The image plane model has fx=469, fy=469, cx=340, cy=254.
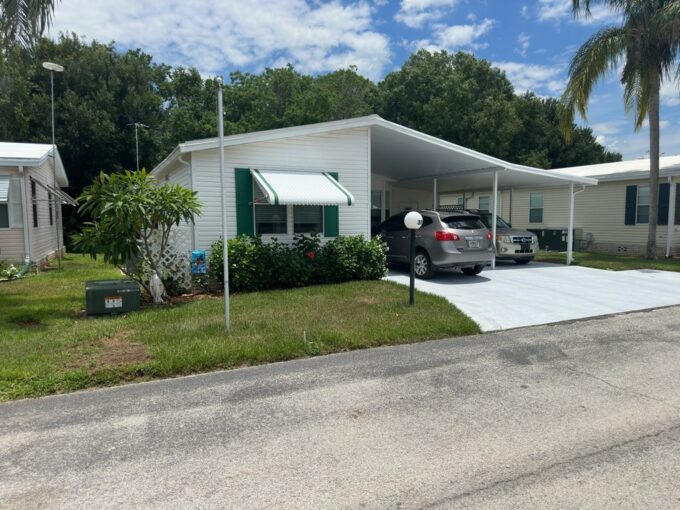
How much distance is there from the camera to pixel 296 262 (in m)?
9.32

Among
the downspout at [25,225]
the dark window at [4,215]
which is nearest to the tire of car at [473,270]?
the downspout at [25,225]

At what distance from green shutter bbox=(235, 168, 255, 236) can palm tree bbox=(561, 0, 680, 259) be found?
442 inches

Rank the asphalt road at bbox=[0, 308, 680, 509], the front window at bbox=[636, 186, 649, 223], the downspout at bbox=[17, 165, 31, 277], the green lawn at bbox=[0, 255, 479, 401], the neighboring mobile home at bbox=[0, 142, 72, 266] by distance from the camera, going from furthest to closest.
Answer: the front window at bbox=[636, 186, 649, 223] < the downspout at bbox=[17, 165, 31, 277] < the neighboring mobile home at bbox=[0, 142, 72, 266] < the green lawn at bbox=[0, 255, 479, 401] < the asphalt road at bbox=[0, 308, 680, 509]

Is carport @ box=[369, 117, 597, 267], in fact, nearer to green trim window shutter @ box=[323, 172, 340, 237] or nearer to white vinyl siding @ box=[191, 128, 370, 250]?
white vinyl siding @ box=[191, 128, 370, 250]

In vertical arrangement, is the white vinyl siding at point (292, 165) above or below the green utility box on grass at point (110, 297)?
above

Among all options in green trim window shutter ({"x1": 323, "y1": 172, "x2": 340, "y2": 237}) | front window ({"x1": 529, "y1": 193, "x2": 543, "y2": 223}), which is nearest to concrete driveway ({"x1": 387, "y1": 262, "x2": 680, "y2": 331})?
green trim window shutter ({"x1": 323, "y1": 172, "x2": 340, "y2": 237})

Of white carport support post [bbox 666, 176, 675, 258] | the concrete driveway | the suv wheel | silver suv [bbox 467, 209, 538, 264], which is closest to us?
the concrete driveway

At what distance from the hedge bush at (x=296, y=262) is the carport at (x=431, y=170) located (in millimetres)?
2581

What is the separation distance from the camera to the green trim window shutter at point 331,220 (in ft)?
33.7

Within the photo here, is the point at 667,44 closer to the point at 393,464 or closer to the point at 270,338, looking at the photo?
the point at 270,338

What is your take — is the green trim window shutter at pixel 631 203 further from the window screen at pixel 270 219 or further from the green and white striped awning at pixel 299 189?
the window screen at pixel 270 219

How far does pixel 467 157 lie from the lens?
11.7m

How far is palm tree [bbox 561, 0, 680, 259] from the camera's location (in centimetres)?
1417

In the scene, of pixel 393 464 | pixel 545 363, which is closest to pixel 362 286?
pixel 545 363
